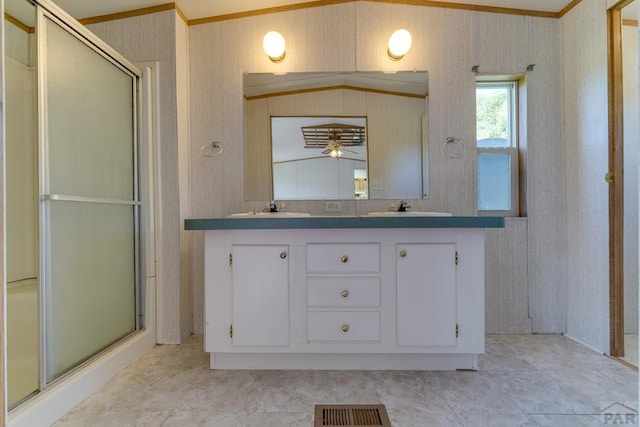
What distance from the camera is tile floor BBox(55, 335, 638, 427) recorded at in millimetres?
1429

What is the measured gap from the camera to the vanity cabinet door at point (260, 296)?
1.80m

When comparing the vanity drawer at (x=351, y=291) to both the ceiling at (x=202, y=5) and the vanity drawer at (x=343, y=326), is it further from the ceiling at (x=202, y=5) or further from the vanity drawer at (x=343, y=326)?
the ceiling at (x=202, y=5)

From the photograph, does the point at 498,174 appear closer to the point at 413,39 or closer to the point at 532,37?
the point at 532,37

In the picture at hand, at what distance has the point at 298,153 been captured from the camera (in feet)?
8.00

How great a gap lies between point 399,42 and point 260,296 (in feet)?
6.41

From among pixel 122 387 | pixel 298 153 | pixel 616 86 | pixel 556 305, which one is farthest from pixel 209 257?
pixel 616 86

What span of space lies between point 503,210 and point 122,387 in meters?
2.65

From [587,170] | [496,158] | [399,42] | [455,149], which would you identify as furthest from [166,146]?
[587,170]

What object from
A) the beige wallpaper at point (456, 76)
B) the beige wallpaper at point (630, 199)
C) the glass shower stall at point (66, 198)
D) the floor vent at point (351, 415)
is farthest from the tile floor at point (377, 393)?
the beige wallpaper at point (630, 199)

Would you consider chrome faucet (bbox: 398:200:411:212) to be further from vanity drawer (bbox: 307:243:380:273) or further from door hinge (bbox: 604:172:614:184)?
door hinge (bbox: 604:172:614:184)

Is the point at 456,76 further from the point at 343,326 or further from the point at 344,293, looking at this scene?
the point at 343,326

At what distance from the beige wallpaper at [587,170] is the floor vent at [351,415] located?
1.64 metres

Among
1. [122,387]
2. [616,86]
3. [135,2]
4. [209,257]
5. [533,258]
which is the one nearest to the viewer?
[122,387]

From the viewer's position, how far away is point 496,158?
8.23 feet
